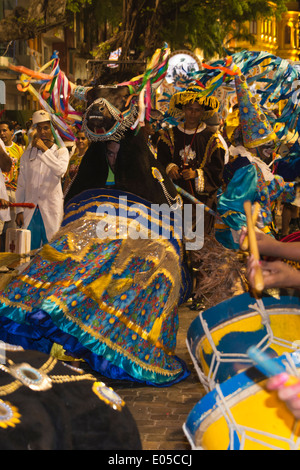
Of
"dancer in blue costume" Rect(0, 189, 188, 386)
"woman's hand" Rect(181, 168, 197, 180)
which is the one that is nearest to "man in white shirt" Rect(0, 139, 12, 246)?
"woman's hand" Rect(181, 168, 197, 180)

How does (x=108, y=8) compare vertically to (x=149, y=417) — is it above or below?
above

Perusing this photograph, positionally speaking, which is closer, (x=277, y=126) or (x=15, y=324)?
(x=15, y=324)

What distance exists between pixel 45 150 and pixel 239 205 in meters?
5.20

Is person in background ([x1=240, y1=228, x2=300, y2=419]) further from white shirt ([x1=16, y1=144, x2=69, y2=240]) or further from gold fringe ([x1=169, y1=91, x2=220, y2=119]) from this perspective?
white shirt ([x1=16, y1=144, x2=69, y2=240])

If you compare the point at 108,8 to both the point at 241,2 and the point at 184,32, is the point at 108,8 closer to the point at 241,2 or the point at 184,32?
the point at 184,32

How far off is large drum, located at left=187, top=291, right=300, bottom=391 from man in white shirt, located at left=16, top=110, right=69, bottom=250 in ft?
19.0

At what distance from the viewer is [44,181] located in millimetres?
9438

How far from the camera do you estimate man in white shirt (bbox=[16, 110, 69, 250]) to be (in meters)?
9.23

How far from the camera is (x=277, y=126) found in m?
7.12

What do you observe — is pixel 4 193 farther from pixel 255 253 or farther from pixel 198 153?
pixel 255 253

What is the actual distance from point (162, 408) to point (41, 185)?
467cm

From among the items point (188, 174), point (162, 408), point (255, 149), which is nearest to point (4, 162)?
point (188, 174)

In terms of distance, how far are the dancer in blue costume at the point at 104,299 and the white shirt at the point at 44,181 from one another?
3.17 m
